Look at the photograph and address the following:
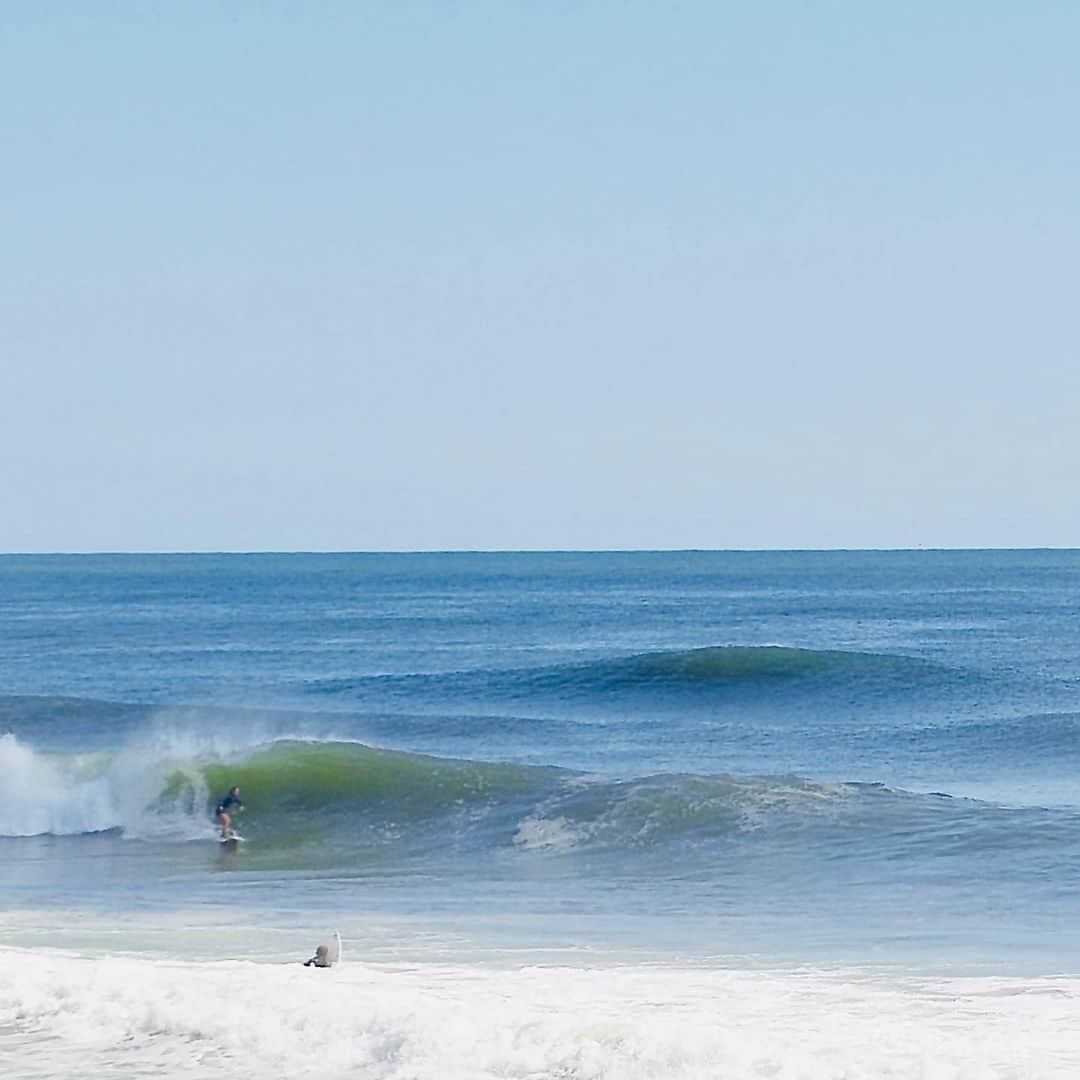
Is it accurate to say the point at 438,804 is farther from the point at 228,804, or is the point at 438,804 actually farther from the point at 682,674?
the point at 682,674

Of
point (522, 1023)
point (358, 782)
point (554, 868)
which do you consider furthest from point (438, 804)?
point (522, 1023)

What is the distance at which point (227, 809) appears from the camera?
25.7 meters

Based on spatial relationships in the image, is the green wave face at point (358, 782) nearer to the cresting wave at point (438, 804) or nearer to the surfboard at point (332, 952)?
the cresting wave at point (438, 804)

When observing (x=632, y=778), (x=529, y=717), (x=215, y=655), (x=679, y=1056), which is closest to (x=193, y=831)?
(x=632, y=778)

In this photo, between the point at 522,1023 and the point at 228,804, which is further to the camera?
the point at 228,804

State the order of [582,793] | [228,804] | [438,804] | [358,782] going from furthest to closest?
[358,782] → [228,804] → [438,804] → [582,793]

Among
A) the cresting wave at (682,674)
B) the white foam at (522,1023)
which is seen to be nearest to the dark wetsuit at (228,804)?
the white foam at (522,1023)

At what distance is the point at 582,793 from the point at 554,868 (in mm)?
3769

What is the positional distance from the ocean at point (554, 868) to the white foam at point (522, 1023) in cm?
3

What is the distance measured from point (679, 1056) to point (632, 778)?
14581 mm

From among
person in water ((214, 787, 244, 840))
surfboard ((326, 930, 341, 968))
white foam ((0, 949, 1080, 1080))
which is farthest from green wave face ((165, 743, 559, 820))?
white foam ((0, 949, 1080, 1080))

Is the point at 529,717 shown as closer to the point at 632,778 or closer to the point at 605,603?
the point at 632,778

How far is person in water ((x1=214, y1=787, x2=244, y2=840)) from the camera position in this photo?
24766 millimetres

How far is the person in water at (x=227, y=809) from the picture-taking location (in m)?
24.8
